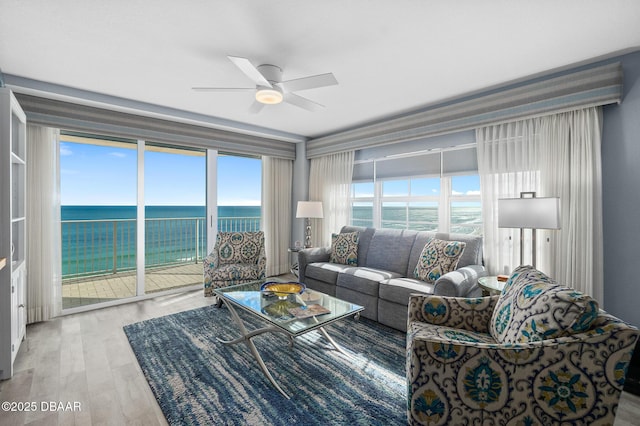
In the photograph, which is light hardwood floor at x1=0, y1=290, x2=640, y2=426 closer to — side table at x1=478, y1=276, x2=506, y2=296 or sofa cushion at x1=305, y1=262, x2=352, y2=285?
side table at x1=478, y1=276, x2=506, y2=296

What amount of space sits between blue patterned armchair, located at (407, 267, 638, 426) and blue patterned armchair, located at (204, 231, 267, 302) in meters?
2.70

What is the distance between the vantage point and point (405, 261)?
140 inches

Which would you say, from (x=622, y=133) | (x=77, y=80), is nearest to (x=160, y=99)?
(x=77, y=80)

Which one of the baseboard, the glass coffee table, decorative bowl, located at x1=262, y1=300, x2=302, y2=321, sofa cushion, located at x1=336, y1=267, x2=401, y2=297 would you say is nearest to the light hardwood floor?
the baseboard

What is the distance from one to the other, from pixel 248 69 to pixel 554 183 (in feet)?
9.17

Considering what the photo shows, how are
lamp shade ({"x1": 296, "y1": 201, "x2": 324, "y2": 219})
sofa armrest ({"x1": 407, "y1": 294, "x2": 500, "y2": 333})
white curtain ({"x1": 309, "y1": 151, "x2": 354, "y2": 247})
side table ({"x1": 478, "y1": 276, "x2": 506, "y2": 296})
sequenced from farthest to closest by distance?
white curtain ({"x1": 309, "y1": 151, "x2": 354, "y2": 247}), lamp shade ({"x1": 296, "y1": 201, "x2": 324, "y2": 219}), side table ({"x1": 478, "y1": 276, "x2": 506, "y2": 296}), sofa armrest ({"x1": 407, "y1": 294, "x2": 500, "y2": 333})

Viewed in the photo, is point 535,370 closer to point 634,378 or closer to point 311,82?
point 634,378

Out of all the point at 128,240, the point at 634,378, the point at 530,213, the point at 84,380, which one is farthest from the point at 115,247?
the point at 634,378

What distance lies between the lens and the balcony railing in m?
4.67

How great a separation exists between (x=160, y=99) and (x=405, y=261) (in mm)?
3437

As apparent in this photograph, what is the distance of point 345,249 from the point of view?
4012 mm

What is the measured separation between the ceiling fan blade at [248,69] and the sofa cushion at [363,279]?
217cm

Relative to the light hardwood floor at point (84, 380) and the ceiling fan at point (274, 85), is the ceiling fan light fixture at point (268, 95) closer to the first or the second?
the ceiling fan at point (274, 85)

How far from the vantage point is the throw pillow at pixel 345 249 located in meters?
3.96
